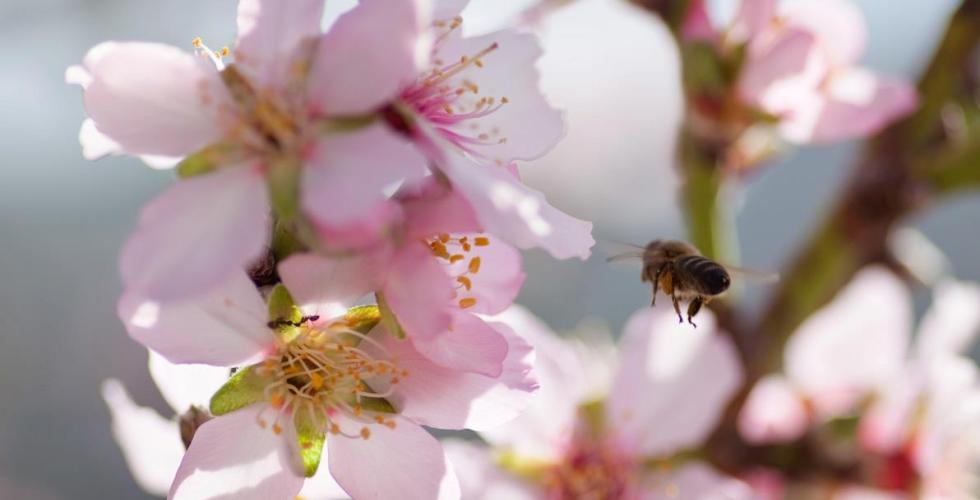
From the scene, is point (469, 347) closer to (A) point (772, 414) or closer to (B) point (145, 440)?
(B) point (145, 440)

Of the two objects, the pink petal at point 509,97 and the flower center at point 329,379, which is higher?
the pink petal at point 509,97

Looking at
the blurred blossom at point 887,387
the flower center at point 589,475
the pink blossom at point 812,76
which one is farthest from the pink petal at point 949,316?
the flower center at point 589,475

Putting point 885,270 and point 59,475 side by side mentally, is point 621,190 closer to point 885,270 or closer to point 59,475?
point 59,475

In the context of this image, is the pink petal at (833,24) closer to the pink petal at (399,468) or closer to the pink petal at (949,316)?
the pink petal at (949,316)

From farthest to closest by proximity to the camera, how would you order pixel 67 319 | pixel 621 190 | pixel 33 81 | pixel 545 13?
1. pixel 621 190
2. pixel 67 319
3. pixel 33 81
4. pixel 545 13

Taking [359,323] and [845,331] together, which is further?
[845,331]

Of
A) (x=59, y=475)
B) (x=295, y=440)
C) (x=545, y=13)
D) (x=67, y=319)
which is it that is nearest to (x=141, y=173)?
(x=67, y=319)
